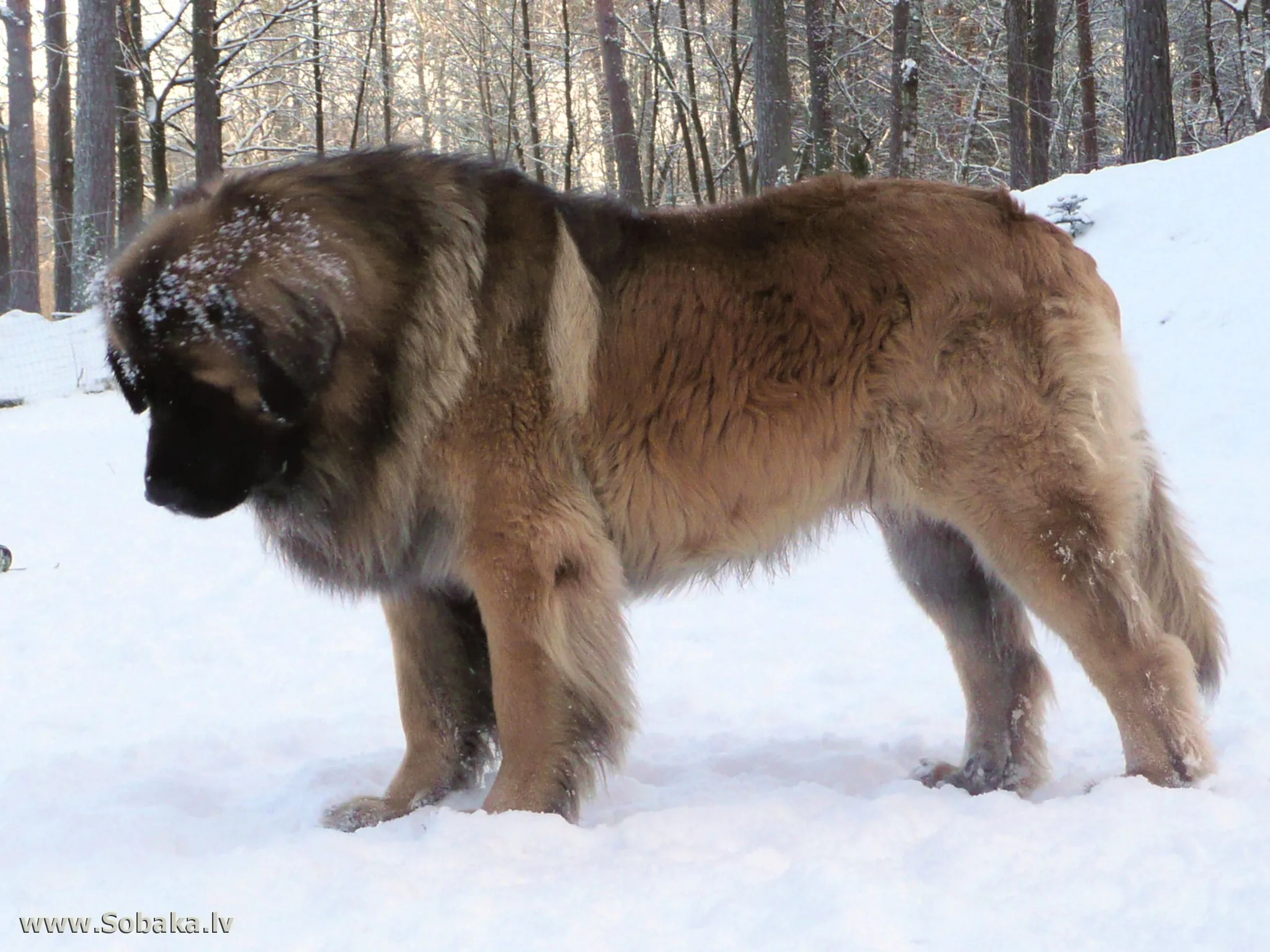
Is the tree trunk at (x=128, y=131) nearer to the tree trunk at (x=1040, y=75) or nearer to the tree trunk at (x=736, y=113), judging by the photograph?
the tree trunk at (x=736, y=113)

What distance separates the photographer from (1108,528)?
8.80 ft

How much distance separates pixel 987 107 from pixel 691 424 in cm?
2171

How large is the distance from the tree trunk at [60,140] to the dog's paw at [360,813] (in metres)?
17.9

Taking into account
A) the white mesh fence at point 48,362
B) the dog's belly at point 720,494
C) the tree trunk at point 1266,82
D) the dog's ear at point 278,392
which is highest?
the tree trunk at point 1266,82

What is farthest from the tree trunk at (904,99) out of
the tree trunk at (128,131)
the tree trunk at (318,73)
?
the tree trunk at (128,131)

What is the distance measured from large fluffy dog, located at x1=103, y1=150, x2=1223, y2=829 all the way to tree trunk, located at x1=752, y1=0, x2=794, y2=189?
383 inches

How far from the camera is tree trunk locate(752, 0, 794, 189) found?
39.9 ft

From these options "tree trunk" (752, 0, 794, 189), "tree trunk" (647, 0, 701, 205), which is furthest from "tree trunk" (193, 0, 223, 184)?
"tree trunk" (647, 0, 701, 205)

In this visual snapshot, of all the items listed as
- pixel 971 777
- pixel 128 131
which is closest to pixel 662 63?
pixel 128 131

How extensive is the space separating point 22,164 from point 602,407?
64.1 ft

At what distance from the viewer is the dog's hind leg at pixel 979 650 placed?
3.06m

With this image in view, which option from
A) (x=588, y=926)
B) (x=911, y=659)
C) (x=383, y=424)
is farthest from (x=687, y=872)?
(x=911, y=659)

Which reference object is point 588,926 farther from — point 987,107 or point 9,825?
point 987,107

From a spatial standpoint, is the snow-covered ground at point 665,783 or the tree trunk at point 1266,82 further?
the tree trunk at point 1266,82
